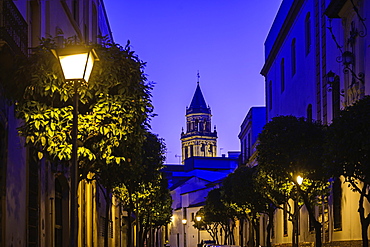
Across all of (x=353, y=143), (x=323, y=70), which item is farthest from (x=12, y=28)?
(x=323, y=70)

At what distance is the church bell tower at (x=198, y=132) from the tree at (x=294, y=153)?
13684cm

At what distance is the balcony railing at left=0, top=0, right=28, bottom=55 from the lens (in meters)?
12.1

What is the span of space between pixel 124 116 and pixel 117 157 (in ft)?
2.98

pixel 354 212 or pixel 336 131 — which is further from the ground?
pixel 336 131

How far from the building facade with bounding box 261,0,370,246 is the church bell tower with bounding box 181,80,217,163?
11316cm

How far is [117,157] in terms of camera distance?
12.8 m

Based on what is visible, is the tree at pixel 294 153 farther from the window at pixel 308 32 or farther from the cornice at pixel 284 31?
the cornice at pixel 284 31

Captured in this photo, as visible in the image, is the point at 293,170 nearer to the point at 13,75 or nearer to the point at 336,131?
the point at 336,131

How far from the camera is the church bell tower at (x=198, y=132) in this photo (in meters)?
162

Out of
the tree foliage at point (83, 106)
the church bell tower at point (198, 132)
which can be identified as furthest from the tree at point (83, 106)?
the church bell tower at point (198, 132)

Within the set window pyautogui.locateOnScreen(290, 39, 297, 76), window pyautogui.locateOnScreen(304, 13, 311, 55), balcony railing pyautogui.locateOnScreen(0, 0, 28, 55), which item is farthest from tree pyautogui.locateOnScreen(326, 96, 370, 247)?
window pyautogui.locateOnScreen(290, 39, 297, 76)

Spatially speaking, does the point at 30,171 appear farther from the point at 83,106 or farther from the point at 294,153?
the point at 294,153

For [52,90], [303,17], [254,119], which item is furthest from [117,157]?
[254,119]

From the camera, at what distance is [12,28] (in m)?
13.1
